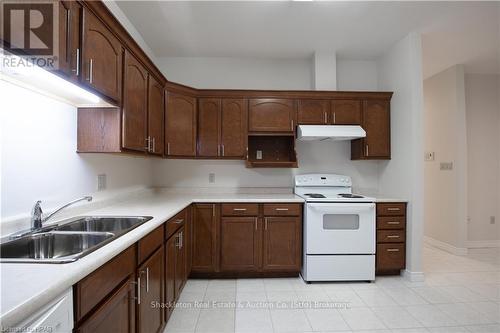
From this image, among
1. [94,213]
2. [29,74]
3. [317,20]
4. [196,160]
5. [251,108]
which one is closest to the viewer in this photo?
[29,74]

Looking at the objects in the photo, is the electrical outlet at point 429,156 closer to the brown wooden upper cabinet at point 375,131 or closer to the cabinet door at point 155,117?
the brown wooden upper cabinet at point 375,131

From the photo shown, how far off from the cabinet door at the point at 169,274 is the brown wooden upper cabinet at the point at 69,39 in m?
1.23

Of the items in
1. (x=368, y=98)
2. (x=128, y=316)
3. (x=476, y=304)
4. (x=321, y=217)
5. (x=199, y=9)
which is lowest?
(x=476, y=304)

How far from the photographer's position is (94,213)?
1.86m

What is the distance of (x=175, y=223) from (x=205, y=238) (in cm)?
78

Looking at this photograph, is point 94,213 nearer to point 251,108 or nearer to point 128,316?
point 128,316

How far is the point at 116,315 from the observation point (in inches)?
43.8

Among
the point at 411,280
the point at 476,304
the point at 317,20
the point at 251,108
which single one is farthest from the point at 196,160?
the point at 476,304

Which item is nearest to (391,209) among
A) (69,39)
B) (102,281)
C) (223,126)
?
(223,126)

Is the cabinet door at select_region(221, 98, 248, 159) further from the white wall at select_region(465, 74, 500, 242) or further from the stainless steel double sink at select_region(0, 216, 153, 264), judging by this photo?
the white wall at select_region(465, 74, 500, 242)

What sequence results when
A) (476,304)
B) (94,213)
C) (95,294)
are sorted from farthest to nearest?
(476,304)
(94,213)
(95,294)

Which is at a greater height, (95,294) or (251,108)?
(251,108)

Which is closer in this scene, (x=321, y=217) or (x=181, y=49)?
(x=321, y=217)

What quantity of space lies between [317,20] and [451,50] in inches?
80.1
